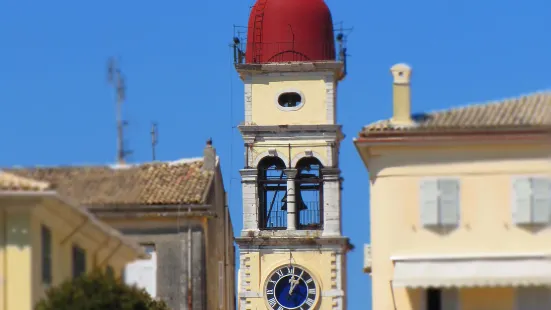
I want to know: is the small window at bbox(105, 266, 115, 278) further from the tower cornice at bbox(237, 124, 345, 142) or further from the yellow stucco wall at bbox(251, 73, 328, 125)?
the yellow stucco wall at bbox(251, 73, 328, 125)

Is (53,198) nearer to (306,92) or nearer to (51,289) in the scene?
(51,289)

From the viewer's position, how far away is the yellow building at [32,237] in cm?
6306

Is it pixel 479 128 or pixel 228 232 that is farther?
pixel 228 232

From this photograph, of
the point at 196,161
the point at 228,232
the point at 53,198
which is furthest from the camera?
the point at 228,232

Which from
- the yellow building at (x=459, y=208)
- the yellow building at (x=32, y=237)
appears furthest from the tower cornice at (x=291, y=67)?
the yellow building at (x=32, y=237)

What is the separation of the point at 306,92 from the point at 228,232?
1611cm

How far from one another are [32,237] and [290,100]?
55.9 m

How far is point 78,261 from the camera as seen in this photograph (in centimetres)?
6969

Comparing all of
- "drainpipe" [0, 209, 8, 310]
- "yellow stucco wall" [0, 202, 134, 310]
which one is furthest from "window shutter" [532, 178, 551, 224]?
"drainpipe" [0, 209, 8, 310]

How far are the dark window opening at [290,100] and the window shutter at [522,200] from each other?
44157 mm

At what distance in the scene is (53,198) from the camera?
63.2 m

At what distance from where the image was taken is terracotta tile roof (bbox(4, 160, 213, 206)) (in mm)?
73088

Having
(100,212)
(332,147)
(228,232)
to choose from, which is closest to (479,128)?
(100,212)

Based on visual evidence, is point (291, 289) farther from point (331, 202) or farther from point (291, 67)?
point (291, 67)
